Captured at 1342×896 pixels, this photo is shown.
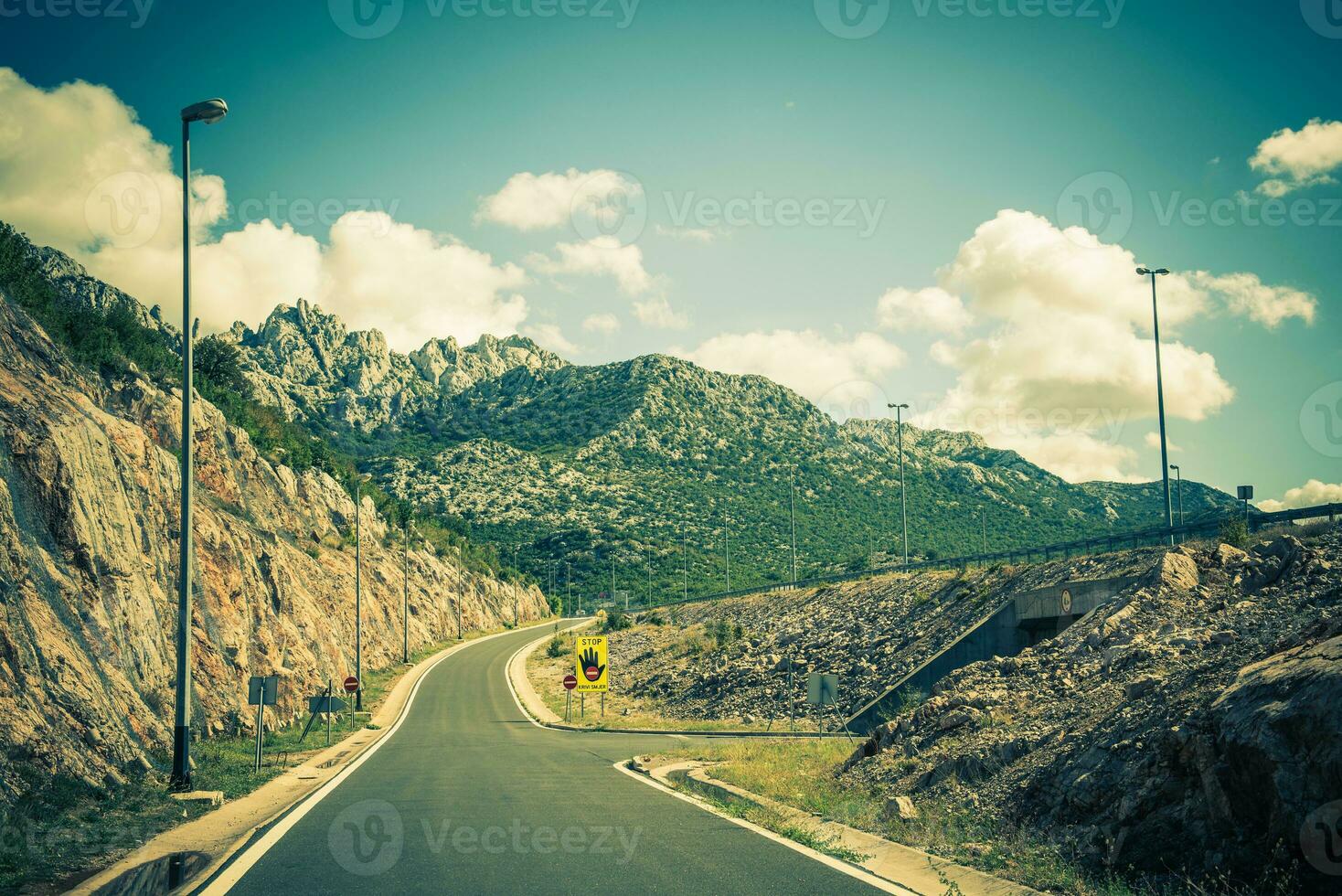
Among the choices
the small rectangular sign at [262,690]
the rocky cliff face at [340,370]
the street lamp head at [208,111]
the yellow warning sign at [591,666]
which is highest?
the rocky cliff face at [340,370]

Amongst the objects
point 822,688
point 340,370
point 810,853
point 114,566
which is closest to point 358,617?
point 114,566

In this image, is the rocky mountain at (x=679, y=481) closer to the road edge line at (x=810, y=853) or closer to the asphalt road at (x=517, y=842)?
the asphalt road at (x=517, y=842)

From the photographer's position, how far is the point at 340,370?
17912 centimetres

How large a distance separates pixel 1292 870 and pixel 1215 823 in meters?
1.19

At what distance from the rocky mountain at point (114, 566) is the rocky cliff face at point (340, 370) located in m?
115

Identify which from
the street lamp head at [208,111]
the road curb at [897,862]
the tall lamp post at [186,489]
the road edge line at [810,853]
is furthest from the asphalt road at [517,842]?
the street lamp head at [208,111]

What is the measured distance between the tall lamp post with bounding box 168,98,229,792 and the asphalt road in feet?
8.43

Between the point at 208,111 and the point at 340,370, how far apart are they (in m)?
173

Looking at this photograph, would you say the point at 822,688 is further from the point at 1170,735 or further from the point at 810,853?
the point at 1170,735

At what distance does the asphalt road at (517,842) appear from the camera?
8789 millimetres

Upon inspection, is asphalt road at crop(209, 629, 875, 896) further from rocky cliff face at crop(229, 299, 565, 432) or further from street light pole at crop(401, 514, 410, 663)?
rocky cliff face at crop(229, 299, 565, 432)

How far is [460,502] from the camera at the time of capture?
446ft

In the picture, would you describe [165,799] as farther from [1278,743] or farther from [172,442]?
[172,442]

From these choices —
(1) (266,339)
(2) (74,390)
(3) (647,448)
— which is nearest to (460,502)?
(3) (647,448)
